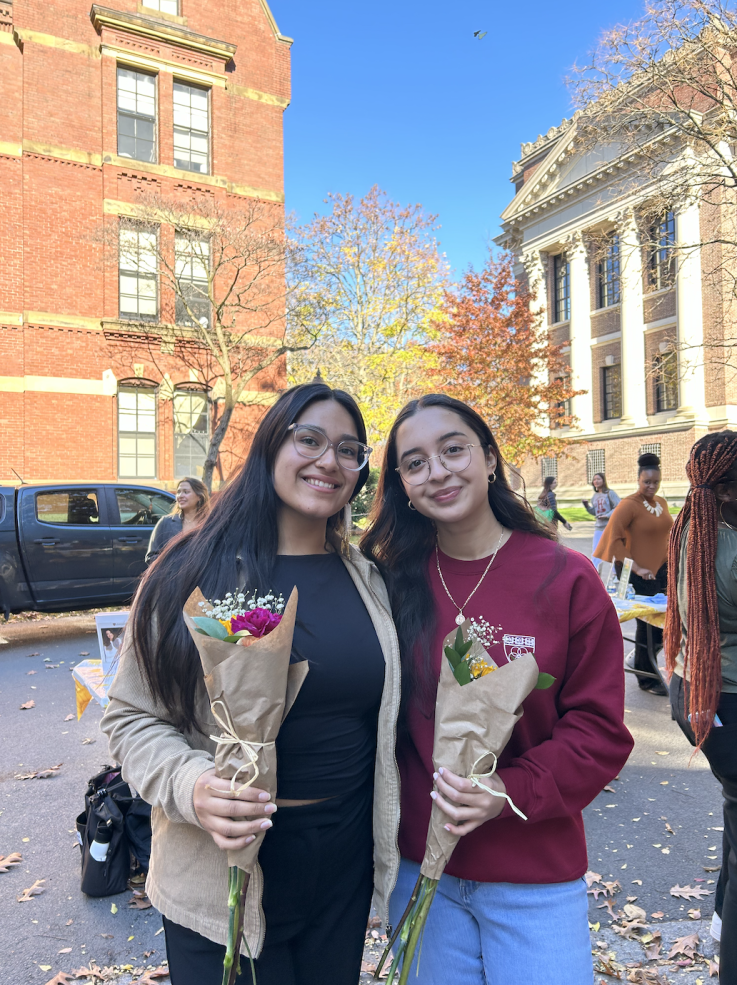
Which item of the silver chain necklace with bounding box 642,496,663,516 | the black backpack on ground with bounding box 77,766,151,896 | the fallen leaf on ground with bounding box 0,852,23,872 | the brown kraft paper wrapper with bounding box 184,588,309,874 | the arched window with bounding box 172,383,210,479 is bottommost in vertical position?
the fallen leaf on ground with bounding box 0,852,23,872

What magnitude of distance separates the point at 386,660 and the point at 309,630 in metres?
0.22

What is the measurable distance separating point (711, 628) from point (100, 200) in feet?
61.6

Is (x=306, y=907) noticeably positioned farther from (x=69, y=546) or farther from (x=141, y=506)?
(x=141, y=506)

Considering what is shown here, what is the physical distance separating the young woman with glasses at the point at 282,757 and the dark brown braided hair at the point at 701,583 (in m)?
1.48

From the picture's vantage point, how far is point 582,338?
3212 cm

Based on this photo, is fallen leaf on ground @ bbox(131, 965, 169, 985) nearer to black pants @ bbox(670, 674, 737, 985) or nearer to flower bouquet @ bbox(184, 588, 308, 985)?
flower bouquet @ bbox(184, 588, 308, 985)

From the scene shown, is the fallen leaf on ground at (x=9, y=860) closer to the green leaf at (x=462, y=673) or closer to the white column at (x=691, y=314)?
the green leaf at (x=462, y=673)

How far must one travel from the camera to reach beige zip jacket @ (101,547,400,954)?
150 centimetres

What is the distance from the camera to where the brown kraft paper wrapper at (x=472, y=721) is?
142cm

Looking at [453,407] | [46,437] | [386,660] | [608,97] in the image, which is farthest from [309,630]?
[46,437]

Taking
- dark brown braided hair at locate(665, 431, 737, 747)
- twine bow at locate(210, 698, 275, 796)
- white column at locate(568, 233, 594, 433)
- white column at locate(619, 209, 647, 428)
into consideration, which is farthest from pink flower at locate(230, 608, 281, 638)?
white column at locate(568, 233, 594, 433)

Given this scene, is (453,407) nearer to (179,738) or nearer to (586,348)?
(179,738)

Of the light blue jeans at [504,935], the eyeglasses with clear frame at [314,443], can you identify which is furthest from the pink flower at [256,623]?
the light blue jeans at [504,935]

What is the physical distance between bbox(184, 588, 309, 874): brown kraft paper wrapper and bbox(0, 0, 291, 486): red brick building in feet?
55.9
